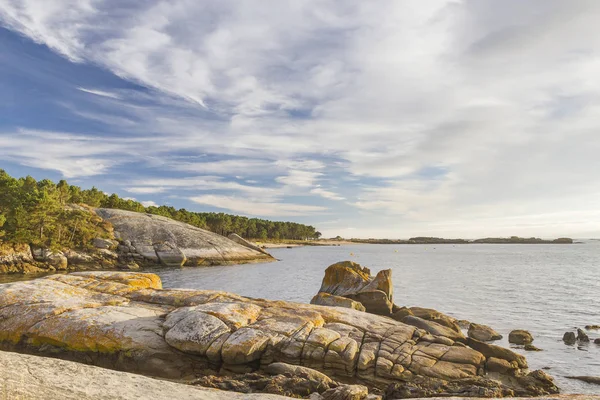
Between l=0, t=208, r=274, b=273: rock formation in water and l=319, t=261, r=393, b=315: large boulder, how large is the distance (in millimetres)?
46842

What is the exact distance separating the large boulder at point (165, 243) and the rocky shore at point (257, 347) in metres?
58.4

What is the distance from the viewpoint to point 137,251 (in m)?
74.9

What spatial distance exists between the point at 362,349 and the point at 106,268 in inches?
2418

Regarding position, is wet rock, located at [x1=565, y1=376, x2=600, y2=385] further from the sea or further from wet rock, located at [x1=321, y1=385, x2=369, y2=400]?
wet rock, located at [x1=321, y1=385, x2=369, y2=400]

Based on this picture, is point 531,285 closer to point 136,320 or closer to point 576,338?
point 576,338

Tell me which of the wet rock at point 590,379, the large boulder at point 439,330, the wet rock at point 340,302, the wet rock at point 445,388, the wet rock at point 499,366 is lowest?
the wet rock at point 590,379

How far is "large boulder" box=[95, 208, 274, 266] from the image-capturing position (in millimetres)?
76125

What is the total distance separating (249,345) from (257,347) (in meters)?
0.34

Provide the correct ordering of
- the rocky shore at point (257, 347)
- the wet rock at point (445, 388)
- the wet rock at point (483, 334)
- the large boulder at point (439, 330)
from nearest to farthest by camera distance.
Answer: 1. the wet rock at point (445, 388)
2. the rocky shore at point (257, 347)
3. the large boulder at point (439, 330)
4. the wet rock at point (483, 334)

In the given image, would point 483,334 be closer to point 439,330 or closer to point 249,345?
point 439,330

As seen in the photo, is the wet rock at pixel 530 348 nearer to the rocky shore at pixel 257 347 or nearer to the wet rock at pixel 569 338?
the wet rock at pixel 569 338

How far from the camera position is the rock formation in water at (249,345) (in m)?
15.4

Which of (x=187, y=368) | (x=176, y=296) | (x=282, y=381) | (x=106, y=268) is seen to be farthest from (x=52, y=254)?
(x=282, y=381)

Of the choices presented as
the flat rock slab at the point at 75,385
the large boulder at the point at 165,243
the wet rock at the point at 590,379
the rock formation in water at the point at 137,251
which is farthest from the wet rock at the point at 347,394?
the large boulder at the point at 165,243
